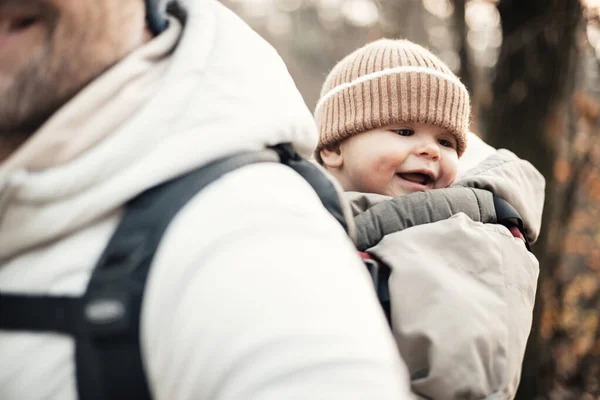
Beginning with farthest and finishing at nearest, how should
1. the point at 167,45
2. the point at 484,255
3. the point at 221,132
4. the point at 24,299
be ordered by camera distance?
the point at 484,255 → the point at 167,45 → the point at 221,132 → the point at 24,299

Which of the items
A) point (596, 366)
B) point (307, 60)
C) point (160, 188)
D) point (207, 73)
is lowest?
point (307, 60)

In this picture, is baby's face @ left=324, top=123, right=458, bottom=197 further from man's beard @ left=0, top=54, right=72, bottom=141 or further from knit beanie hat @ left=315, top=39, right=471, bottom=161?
man's beard @ left=0, top=54, right=72, bottom=141

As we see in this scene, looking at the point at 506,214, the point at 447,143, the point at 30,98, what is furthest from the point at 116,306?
the point at 447,143

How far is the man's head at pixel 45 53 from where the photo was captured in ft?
3.48

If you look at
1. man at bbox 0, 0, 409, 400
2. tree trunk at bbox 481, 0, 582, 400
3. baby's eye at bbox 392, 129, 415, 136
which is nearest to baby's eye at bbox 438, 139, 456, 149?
baby's eye at bbox 392, 129, 415, 136

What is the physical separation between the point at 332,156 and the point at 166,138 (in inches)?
46.0

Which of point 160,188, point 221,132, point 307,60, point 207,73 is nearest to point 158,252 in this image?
point 160,188

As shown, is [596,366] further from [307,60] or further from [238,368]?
[307,60]

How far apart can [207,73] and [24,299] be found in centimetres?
48

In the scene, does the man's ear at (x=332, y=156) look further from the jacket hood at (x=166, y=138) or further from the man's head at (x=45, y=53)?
the man's head at (x=45, y=53)

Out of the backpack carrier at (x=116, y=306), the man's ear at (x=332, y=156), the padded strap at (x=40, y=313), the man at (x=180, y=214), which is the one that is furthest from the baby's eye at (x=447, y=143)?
the padded strap at (x=40, y=313)

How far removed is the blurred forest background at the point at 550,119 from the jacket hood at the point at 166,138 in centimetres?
364

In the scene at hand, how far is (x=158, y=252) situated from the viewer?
89 centimetres

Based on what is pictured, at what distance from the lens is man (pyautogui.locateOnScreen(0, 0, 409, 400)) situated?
85cm
